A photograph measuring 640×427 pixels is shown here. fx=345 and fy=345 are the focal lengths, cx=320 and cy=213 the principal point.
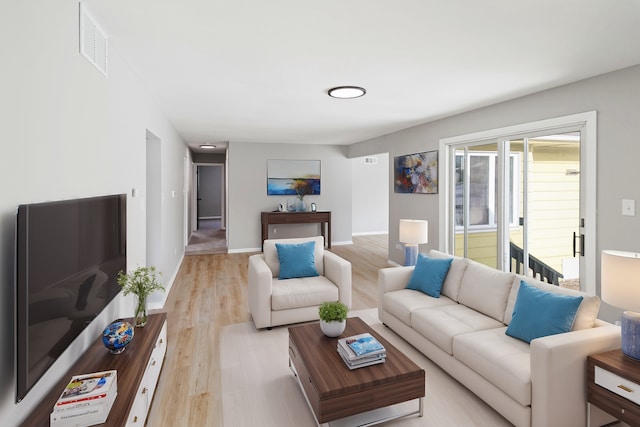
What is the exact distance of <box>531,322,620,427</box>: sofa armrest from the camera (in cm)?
184

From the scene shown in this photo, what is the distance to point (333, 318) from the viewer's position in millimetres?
A: 2396

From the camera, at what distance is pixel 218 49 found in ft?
8.07

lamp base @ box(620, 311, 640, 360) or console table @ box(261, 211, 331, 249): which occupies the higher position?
console table @ box(261, 211, 331, 249)

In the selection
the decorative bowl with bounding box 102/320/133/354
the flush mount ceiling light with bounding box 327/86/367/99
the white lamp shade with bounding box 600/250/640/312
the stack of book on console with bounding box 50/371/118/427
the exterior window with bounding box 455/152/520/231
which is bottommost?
the stack of book on console with bounding box 50/371/118/427

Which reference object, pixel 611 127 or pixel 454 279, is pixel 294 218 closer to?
pixel 454 279

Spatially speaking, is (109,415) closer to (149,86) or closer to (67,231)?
(67,231)

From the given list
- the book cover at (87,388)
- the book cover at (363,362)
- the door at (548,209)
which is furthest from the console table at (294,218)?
the book cover at (87,388)

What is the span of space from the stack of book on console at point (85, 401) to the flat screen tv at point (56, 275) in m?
0.16

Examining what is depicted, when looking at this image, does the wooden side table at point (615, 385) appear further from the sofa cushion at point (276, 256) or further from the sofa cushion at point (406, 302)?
the sofa cushion at point (276, 256)

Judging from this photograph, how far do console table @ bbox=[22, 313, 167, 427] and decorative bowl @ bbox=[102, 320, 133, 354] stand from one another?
51mm

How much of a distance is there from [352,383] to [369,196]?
862 centimetres

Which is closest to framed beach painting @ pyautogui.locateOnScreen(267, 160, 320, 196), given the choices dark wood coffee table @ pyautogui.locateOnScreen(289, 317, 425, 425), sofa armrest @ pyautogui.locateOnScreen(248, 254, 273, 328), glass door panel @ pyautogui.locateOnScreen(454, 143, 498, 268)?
glass door panel @ pyautogui.locateOnScreen(454, 143, 498, 268)

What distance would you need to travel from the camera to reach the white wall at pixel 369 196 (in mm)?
10172

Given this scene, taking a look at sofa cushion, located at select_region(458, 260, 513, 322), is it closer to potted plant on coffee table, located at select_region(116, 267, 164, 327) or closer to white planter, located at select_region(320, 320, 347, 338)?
white planter, located at select_region(320, 320, 347, 338)
